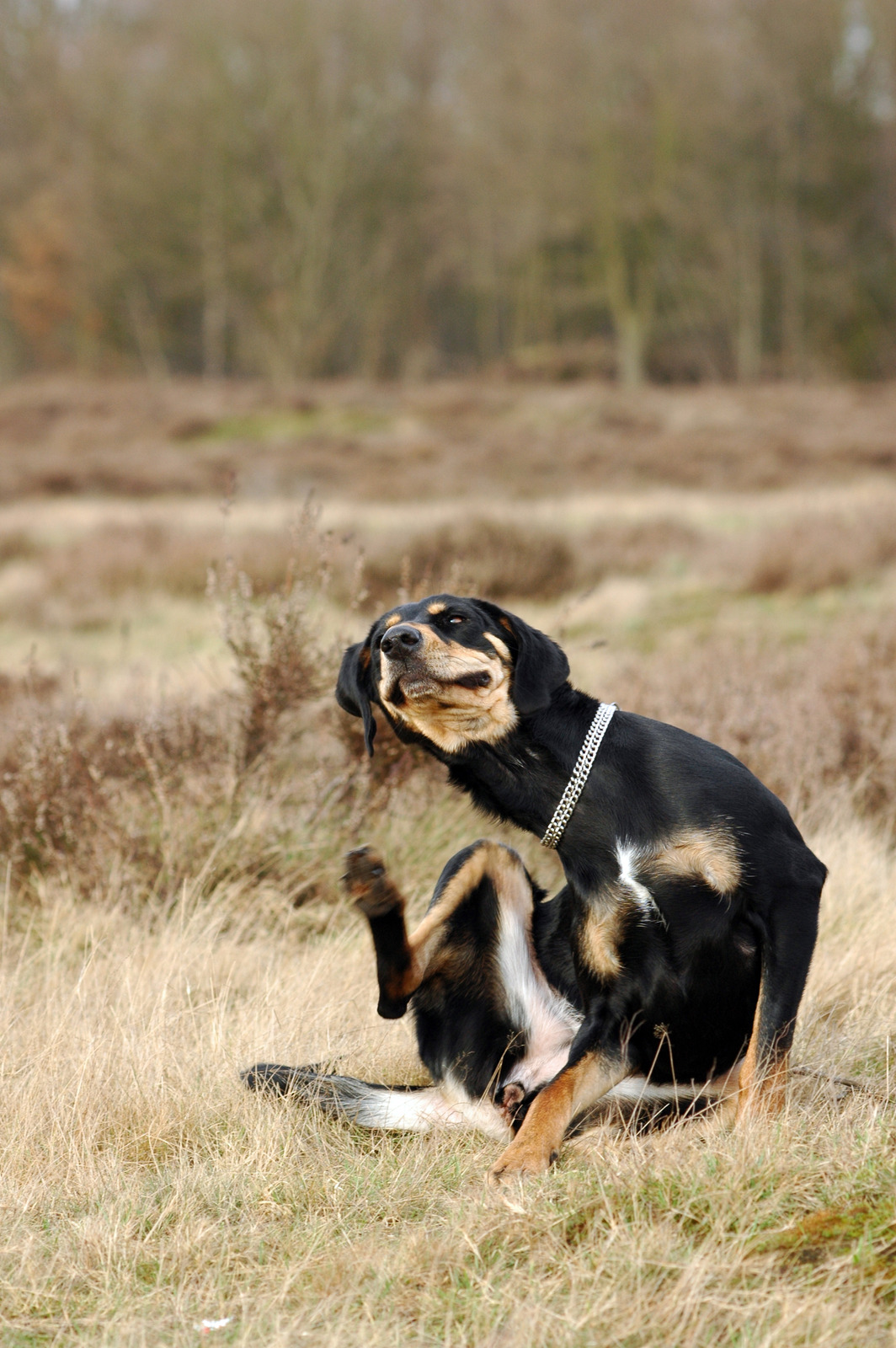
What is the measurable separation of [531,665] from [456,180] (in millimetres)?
30964

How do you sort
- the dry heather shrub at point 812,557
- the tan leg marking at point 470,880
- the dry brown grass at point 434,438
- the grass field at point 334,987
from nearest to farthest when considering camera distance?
the grass field at point 334,987 < the tan leg marking at point 470,880 < the dry heather shrub at point 812,557 < the dry brown grass at point 434,438

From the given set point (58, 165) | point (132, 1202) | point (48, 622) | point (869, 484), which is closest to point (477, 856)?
point (132, 1202)

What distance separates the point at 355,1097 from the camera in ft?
8.83

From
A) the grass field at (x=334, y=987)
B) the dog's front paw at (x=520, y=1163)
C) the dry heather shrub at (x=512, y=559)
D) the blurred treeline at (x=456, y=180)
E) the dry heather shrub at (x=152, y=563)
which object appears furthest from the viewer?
the blurred treeline at (x=456, y=180)

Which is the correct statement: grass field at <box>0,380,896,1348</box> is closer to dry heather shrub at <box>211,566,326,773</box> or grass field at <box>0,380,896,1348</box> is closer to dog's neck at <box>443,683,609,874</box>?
dry heather shrub at <box>211,566,326,773</box>

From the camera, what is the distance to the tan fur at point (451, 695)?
8.76 feet

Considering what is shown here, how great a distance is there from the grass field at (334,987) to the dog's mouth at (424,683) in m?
0.94

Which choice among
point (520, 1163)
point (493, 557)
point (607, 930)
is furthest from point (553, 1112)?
point (493, 557)

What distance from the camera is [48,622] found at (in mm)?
10039

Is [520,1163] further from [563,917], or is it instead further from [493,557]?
[493,557]

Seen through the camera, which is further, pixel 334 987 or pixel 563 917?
pixel 334 987

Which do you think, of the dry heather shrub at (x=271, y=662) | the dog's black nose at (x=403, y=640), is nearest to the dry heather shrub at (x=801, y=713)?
the dry heather shrub at (x=271, y=662)

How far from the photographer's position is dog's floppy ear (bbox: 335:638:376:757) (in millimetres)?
2918

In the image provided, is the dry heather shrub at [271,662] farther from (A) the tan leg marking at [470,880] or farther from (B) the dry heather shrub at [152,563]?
(B) the dry heather shrub at [152,563]
